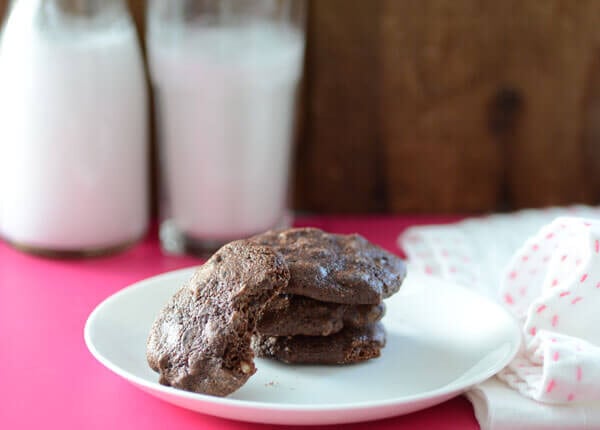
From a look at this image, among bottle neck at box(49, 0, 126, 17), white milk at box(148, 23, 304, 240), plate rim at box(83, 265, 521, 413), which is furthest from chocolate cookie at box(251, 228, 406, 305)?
bottle neck at box(49, 0, 126, 17)

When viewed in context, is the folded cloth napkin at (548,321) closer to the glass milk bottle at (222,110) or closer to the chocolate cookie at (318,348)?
the chocolate cookie at (318,348)

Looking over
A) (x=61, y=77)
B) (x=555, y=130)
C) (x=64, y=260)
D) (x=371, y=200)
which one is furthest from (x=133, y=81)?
(x=555, y=130)

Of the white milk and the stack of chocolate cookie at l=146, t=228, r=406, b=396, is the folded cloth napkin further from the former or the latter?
the white milk

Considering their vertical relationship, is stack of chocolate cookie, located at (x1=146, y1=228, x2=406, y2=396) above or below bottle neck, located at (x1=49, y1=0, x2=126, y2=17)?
below

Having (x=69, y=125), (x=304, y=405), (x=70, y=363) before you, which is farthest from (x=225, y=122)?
(x=304, y=405)

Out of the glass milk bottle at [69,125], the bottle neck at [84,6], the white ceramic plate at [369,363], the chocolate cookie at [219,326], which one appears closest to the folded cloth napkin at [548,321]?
the white ceramic plate at [369,363]

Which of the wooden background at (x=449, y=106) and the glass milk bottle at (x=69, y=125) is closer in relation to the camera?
the glass milk bottle at (x=69, y=125)
